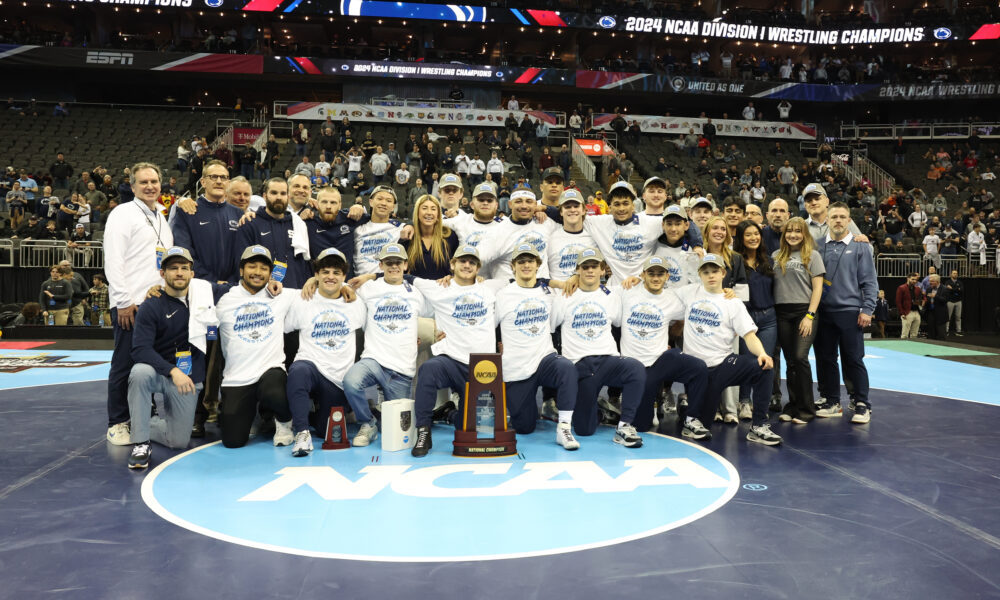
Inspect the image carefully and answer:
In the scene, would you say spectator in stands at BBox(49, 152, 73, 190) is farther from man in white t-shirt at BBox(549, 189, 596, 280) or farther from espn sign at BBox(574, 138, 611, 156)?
man in white t-shirt at BBox(549, 189, 596, 280)

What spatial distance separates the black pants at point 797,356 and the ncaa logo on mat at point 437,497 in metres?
1.61

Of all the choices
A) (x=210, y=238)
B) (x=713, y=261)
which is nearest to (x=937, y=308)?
(x=713, y=261)

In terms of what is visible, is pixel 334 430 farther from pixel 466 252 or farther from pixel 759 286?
pixel 759 286

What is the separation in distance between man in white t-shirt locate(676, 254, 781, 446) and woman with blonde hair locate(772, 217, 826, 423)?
74cm

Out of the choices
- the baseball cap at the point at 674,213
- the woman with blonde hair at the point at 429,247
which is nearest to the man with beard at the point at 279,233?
the woman with blonde hair at the point at 429,247

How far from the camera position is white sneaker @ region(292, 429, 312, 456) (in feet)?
16.6

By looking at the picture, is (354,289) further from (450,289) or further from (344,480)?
(344,480)

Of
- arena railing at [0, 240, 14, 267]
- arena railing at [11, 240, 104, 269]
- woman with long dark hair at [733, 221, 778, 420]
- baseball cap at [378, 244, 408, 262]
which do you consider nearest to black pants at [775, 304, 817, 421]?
woman with long dark hair at [733, 221, 778, 420]

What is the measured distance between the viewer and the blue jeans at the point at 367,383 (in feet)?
17.8

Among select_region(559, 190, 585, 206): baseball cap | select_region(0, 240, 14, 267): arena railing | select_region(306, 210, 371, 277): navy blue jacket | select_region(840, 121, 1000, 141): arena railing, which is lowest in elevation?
select_region(0, 240, 14, 267): arena railing

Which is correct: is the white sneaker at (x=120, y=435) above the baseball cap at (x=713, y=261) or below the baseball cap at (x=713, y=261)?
below

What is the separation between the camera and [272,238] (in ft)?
19.5

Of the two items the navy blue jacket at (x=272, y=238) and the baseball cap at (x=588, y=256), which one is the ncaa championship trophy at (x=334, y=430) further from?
the baseball cap at (x=588, y=256)

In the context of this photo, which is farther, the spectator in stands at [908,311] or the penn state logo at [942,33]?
the penn state logo at [942,33]
